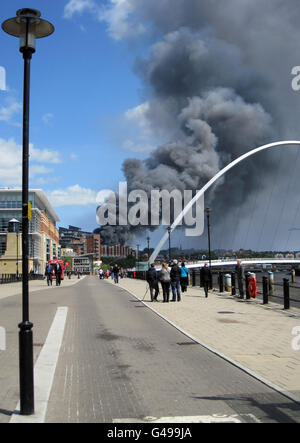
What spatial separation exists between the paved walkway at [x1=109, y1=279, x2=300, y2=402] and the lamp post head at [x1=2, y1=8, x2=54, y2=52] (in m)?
5.50

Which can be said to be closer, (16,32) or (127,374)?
(16,32)

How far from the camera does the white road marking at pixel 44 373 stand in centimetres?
480

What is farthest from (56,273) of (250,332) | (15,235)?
(15,235)

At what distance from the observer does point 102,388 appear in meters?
5.97

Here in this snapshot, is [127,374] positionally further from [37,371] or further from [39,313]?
[39,313]

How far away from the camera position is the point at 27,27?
18.2 ft

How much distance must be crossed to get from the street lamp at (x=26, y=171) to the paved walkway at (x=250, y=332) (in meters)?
3.21

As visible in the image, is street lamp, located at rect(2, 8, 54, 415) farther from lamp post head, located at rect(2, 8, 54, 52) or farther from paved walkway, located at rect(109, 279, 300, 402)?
paved walkway, located at rect(109, 279, 300, 402)

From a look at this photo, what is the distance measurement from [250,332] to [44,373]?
5.66 m

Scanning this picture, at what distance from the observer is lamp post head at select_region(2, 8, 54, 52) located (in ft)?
17.7

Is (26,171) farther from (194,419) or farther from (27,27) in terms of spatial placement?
(194,419)
